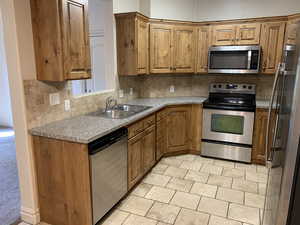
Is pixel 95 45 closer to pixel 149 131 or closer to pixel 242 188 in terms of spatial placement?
pixel 149 131

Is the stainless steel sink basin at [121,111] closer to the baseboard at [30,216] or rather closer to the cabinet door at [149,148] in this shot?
the cabinet door at [149,148]

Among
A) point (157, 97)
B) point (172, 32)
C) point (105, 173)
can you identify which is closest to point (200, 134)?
A: point (157, 97)

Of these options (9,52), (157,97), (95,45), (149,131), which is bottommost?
(149,131)

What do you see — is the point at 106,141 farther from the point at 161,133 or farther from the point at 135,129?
the point at 161,133

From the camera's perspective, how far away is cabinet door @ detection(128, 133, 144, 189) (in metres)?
2.69

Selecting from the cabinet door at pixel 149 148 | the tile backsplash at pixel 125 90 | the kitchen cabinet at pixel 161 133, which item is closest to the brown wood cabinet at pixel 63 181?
the tile backsplash at pixel 125 90

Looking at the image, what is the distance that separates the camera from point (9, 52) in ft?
6.66

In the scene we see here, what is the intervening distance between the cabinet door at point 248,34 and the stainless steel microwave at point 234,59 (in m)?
0.14

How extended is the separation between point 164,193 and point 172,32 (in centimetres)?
257

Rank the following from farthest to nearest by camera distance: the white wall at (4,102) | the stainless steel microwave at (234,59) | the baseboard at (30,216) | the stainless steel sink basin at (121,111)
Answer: the white wall at (4,102), the stainless steel microwave at (234,59), the stainless steel sink basin at (121,111), the baseboard at (30,216)

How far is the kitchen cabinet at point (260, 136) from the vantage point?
348 cm

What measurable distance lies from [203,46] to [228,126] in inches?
56.5

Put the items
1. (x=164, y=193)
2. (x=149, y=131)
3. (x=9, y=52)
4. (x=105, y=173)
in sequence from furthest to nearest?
(x=149, y=131) < (x=164, y=193) < (x=105, y=173) < (x=9, y=52)

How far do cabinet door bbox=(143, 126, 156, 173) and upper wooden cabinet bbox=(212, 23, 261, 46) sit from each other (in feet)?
6.32
